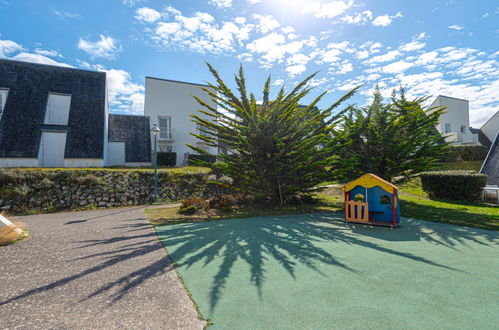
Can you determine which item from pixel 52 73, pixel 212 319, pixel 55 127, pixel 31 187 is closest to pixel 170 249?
pixel 212 319

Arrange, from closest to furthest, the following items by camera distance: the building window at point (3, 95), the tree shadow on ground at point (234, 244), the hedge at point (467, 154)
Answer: the tree shadow on ground at point (234, 244)
the building window at point (3, 95)
the hedge at point (467, 154)

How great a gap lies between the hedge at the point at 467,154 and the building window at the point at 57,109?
2629 centimetres

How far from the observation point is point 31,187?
9305mm

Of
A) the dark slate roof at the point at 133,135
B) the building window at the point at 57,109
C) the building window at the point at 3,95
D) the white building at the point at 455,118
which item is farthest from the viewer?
the white building at the point at 455,118

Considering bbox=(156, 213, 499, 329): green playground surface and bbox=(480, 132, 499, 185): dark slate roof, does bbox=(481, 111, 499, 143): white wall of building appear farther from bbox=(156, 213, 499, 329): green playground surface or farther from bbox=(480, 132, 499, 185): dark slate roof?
bbox=(156, 213, 499, 329): green playground surface

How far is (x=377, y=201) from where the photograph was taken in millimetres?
6715

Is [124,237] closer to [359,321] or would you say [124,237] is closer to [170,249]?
[170,249]

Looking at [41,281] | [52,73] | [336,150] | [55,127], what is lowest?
[41,281]

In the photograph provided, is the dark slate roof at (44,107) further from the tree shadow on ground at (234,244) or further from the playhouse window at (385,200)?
the playhouse window at (385,200)

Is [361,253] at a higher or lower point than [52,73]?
lower

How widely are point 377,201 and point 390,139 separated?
3.89 metres

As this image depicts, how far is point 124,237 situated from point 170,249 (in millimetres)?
1541

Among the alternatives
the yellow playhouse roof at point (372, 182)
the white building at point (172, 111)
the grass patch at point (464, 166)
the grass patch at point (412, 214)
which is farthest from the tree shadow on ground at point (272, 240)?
the white building at point (172, 111)

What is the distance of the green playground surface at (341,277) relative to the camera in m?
2.28
